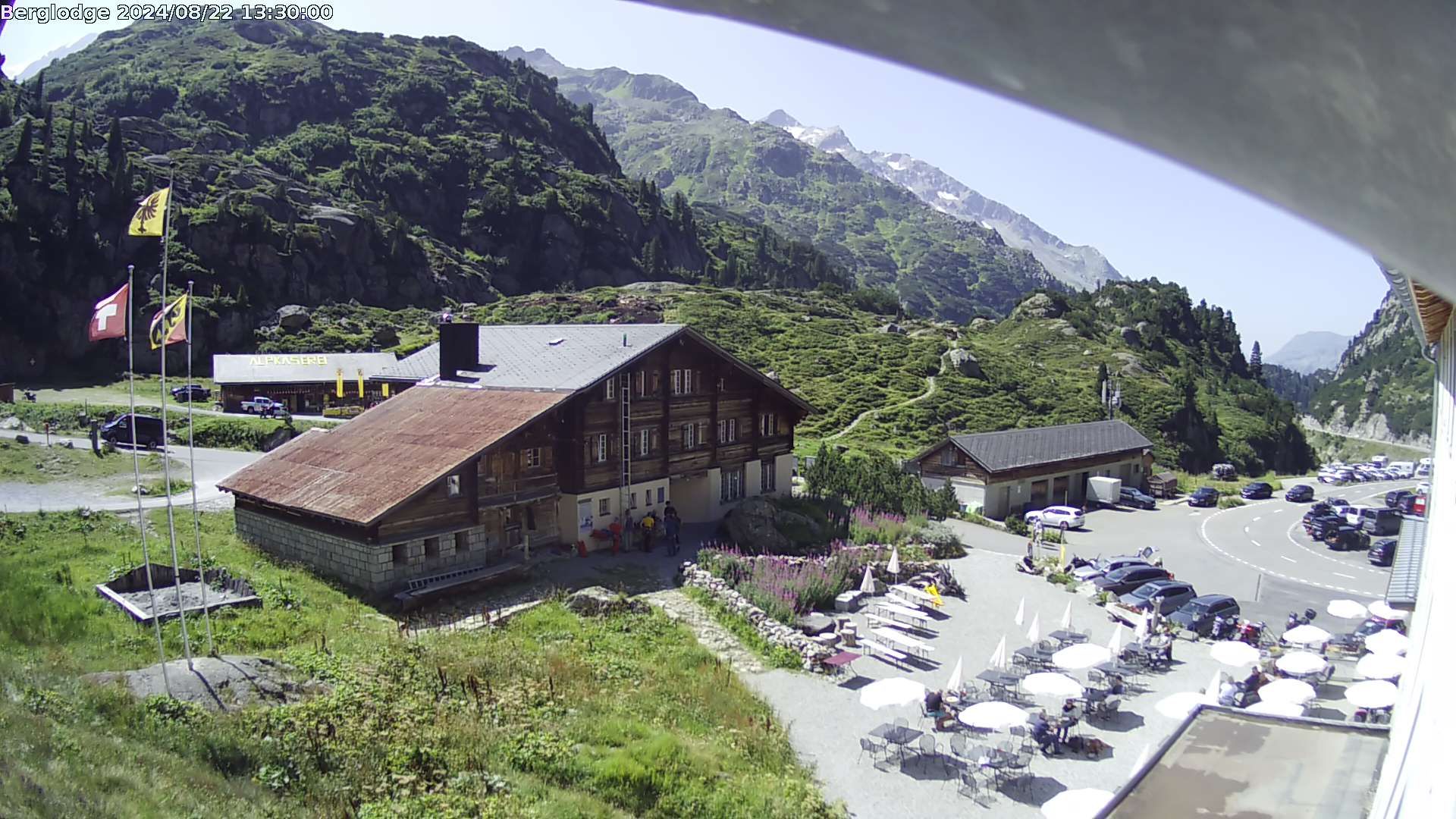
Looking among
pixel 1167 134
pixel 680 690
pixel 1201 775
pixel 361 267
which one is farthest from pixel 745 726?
pixel 361 267

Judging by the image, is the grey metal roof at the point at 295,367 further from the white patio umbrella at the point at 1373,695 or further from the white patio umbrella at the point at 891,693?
the white patio umbrella at the point at 1373,695

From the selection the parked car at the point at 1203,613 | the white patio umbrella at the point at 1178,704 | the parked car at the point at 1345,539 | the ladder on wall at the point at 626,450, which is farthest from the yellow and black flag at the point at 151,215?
the parked car at the point at 1345,539

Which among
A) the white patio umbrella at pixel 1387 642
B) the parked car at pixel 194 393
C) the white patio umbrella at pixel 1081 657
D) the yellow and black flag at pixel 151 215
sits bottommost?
the white patio umbrella at pixel 1387 642

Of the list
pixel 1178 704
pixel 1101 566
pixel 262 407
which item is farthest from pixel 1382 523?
pixel 262 407

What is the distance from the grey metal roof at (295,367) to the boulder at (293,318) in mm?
25340

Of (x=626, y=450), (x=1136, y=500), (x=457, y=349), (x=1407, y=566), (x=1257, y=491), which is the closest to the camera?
(x=1407, y=566)

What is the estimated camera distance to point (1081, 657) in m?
20.3

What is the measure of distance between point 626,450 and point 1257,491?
51.5 m

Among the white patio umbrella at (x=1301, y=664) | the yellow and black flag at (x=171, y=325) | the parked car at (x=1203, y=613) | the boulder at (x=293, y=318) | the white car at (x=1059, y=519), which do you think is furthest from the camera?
the boulder at (x=293, y=318)

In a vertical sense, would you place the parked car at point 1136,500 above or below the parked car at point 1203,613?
below

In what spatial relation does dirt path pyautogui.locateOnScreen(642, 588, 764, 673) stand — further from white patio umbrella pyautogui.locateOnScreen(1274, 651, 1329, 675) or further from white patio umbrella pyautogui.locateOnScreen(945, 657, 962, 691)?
white patio umbrella pyautogui.locateOnScreen(1274, 651, 1329, 675)

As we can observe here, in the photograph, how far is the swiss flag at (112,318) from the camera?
1411 cm

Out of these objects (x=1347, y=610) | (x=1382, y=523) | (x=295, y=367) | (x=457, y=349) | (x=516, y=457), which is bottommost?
(x=1382, y=523)

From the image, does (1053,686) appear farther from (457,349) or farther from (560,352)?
(457,349)
